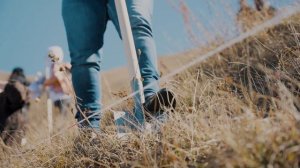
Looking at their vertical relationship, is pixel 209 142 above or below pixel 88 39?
below

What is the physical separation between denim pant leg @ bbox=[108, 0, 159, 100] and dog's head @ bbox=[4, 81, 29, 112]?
7.65 feet

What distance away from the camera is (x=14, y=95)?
4.24 metres

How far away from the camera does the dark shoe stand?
74.7 inches

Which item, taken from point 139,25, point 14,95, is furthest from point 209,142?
point 14,95

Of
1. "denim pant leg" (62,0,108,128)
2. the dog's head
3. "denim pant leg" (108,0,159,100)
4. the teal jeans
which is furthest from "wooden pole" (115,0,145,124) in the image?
the dog's head

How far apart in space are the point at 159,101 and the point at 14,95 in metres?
2.65

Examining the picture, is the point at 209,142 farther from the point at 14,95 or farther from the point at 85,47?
the point at 14,95

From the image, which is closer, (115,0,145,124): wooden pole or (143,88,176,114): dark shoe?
(143,88,176,114): dark shoe

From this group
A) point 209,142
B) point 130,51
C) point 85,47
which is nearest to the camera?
point 209,142

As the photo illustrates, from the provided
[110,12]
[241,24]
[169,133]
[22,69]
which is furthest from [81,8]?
[22,69]

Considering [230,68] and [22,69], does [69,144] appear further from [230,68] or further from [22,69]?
[22,69]

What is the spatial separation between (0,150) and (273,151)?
1.81 metres

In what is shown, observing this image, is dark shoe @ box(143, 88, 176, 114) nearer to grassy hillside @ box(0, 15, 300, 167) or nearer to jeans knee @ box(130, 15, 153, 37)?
grassy hillside @ box(0, 15, 300, 167)

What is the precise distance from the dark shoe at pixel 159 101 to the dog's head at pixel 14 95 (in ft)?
8.38
